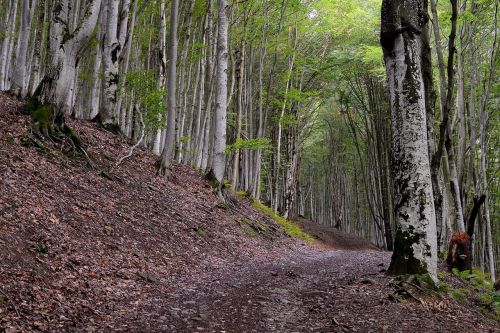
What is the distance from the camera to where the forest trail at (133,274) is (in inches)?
168

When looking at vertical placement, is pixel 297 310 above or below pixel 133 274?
below

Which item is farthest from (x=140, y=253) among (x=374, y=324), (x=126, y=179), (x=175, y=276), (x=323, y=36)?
(x=323, y=36)

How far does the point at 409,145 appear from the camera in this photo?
567 centimetres

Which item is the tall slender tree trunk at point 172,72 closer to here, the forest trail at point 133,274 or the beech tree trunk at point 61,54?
the forest trail at point 133,274

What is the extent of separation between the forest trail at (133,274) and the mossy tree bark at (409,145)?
563 mm

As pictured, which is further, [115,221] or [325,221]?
[325,221]

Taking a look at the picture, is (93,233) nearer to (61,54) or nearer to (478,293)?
(61,54)

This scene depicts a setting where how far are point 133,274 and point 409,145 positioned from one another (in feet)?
15.3

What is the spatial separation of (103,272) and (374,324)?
3.75 meters

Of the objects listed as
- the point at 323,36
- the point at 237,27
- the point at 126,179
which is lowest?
the point at 126,179

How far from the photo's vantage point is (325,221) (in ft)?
139

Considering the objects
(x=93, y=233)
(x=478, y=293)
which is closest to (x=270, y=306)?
(x=93, y=233)

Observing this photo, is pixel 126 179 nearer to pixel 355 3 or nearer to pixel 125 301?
pixel 125 301

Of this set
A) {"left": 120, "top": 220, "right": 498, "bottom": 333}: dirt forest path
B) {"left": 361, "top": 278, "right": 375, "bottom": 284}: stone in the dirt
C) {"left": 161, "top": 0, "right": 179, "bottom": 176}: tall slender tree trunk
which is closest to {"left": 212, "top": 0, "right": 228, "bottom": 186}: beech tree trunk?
{"left": 161, "top": 0, "right": 179, "bottom": 176}: tall slender tree trunk
